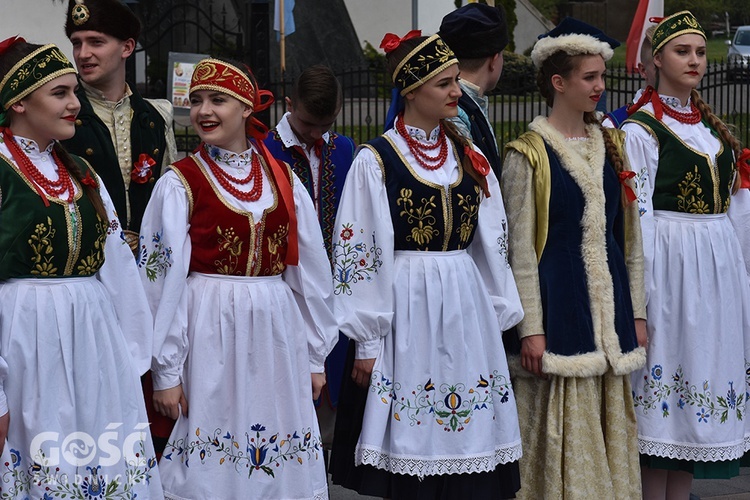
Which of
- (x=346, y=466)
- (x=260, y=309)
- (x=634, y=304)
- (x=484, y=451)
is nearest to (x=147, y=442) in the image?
(x=260, y=309)

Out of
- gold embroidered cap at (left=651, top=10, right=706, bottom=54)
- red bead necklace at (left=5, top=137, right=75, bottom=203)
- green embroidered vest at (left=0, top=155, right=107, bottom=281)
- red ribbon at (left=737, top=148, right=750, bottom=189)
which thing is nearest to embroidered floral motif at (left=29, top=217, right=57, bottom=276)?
green embroidered vest at (left=0, top=155, right=107, bottom=281)

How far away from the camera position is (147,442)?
151 inches

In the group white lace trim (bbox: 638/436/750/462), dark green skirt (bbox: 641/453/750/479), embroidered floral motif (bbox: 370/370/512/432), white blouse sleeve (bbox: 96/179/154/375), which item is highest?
white blouse sleeve (bbox: 96/179/154/375)

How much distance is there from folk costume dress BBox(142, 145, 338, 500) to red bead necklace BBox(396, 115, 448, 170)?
61 cm

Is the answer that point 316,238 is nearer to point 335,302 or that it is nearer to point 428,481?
point 335,302

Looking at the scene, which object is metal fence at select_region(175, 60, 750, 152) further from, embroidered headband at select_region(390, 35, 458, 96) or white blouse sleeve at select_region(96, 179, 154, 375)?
white blouse sleeve at select_region(96, 179, 154, 375)

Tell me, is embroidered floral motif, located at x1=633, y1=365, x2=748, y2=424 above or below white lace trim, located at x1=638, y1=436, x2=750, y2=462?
above

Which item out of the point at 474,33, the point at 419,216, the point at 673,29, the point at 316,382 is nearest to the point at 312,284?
the point at 316,382

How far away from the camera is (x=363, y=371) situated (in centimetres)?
435

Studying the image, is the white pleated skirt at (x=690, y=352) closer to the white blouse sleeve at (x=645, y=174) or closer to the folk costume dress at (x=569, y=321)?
the white blouse sleeve at (x=645, y=174)

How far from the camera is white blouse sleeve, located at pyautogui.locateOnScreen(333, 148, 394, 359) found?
14.2ft

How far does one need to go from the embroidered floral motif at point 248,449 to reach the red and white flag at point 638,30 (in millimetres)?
3755

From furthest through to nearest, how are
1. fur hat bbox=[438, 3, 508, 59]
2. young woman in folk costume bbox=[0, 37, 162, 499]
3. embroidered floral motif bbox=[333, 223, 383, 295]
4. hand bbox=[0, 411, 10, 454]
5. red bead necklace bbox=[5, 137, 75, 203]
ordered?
1. fur hat bbox=[438, 3, 508, 59]
2. embroidered floral motif bbox=[333, 223, 383, 295]
3. red bead necklace bbox=[5, 137, 75, 203]
4. young woman in folk costume bbox=[0, 37, 162, 499]
5. hand bbox=[0, 411, 10, 454]

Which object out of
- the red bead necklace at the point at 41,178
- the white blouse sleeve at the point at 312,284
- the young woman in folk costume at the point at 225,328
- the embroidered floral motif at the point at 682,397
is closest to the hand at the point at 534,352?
the embroidered floral motif at the point at 682,397
